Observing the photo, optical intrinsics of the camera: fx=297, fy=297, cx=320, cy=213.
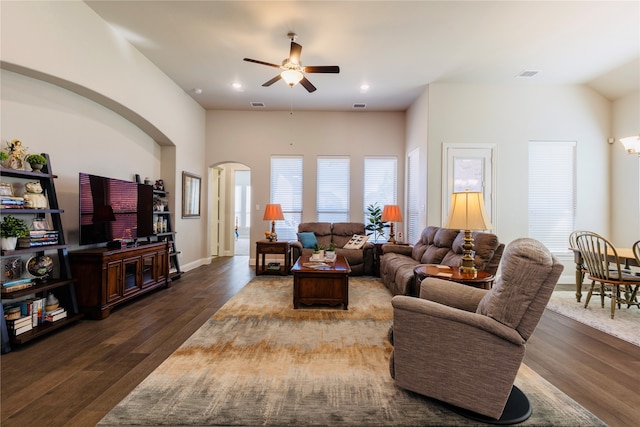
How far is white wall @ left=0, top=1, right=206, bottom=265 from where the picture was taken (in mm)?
2807

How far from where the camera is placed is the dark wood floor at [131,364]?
180 centimetres

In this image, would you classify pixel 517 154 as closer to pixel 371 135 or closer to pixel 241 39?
pixel 371 135

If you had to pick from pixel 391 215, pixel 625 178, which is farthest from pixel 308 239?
pixel 625 178

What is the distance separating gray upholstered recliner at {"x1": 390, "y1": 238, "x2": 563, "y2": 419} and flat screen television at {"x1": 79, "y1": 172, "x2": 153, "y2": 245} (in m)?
3.52

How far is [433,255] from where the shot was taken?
402cm

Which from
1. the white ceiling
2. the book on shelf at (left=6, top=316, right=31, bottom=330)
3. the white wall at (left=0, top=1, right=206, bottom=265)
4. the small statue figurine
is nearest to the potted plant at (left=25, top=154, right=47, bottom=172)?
the small statue figurine

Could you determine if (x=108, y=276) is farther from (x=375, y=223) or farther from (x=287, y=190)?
(x=375, y=223)

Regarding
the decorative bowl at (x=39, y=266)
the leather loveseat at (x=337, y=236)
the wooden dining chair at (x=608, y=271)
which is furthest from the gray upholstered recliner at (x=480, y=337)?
the leather loveseat at (x=337, y=236)

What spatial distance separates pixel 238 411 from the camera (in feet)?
5.65

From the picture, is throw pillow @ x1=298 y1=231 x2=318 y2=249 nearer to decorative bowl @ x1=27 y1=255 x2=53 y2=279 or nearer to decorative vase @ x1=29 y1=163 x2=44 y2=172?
decorative bowl @ x1=27 y1=255 x2=53 y2=279

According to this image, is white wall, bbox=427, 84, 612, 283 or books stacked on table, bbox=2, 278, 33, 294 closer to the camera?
books stacked on table, bbox=2, 278, 33, 294

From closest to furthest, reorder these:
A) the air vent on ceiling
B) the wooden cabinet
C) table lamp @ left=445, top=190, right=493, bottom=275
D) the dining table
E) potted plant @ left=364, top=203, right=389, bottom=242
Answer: table lamp @ left=445, top=190, right=493, bottom=275
the wooden cabinet
the dining table
the air vent on ceiling
potted plant @ left=364, top=203, right=389, bottom=242

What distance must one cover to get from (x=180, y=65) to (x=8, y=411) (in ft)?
15.0

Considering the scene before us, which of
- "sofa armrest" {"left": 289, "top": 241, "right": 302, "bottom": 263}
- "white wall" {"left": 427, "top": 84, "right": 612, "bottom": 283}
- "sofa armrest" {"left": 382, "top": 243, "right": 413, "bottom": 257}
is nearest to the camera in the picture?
"sofa armrest" {"left": 382, "top": 243, "right": 413, "bottom": 257}
